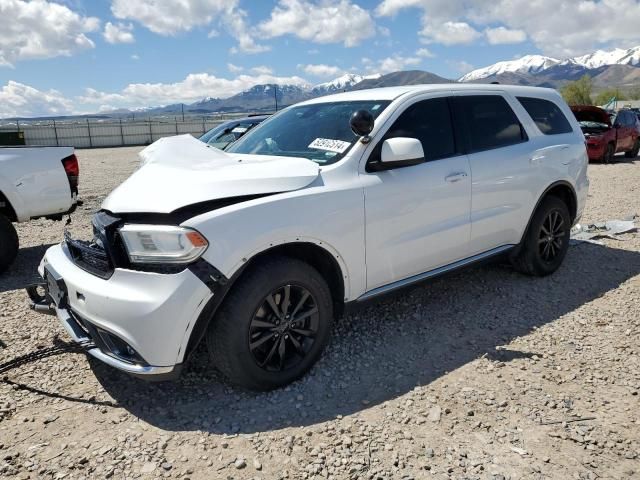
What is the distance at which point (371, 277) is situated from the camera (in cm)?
345

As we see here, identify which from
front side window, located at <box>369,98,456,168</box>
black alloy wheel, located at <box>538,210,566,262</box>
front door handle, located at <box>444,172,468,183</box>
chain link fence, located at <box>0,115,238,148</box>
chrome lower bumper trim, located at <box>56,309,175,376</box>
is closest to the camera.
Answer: chrome lower bumper trim, located at <box>56,309,175,376</box>

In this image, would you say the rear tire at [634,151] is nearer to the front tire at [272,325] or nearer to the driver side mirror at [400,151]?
the driver side mirror at [400,151]

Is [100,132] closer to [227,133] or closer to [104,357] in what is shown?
[227,133]

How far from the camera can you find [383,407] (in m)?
3.00

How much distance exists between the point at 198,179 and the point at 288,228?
0.60 meters

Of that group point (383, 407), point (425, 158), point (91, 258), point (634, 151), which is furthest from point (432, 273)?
point (634, 151)

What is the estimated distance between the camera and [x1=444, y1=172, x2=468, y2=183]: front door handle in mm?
3817

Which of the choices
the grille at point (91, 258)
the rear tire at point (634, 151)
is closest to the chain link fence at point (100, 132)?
the rear tire at point (634, 151)

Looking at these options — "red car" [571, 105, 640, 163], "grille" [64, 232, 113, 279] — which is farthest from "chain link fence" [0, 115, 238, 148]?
"grille" [64, 232, 113, 279]

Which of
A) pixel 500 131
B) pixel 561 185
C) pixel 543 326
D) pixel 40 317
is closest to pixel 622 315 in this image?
pixel 543 326

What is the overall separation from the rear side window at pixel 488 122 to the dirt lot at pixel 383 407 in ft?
4.68

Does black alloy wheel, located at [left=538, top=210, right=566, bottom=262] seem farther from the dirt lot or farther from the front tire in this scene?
the front tire

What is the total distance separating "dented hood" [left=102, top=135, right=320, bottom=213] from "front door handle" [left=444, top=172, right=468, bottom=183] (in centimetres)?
112

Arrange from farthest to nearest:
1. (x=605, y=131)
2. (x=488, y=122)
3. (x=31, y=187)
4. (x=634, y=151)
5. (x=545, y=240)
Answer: (x=634, y=151) → (x=605, y=131) → (x=31, y=187) → (x=545, y=240) → (x=488, y=122)
